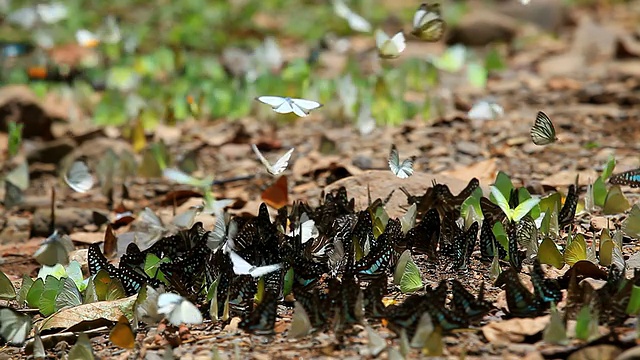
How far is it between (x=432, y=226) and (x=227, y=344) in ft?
2.57

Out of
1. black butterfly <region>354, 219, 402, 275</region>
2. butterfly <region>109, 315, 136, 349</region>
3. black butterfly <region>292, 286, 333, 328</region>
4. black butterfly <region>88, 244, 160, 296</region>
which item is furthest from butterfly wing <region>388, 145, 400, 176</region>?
butterfly <region>109, 315, 136, 349</region>

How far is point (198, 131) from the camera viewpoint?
4957 mm

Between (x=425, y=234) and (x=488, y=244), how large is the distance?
19 centimetres

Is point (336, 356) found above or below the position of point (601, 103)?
below

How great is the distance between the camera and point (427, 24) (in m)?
3.05

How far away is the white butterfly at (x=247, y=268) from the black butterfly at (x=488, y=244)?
2.08 feet

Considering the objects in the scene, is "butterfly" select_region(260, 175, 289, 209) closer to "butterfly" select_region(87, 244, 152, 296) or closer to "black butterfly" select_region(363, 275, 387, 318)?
"butterfly" select_region(87, 244, 152, 296)

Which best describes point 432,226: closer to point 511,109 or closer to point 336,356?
point 336,356

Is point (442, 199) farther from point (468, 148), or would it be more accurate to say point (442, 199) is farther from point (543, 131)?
point (468, 148)

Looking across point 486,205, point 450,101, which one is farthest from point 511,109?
point 486,205

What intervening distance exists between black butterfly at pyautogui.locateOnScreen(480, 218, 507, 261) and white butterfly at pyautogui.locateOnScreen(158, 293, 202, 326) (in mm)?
909

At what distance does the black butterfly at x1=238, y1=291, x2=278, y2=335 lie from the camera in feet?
7.02

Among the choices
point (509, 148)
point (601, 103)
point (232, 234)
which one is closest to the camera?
point (232, 234)

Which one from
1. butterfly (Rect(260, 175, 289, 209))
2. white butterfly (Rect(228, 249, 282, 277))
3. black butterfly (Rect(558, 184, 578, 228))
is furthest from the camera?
butterfly (Rect(260, 175, 289, 209))
